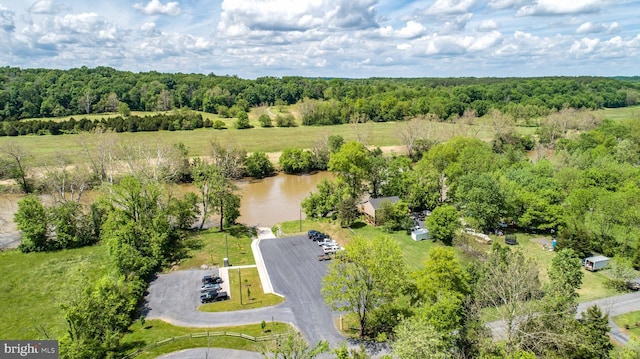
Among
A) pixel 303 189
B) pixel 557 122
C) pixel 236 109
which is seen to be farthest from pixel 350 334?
pixel 236 109

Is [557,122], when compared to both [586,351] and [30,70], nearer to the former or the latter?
[586,351]

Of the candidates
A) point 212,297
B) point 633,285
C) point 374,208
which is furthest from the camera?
point 374,208

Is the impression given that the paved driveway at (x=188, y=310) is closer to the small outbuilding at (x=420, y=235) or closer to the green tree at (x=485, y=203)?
the small outbuilding at (x=420, y=235)

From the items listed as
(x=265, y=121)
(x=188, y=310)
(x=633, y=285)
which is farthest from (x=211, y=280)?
(x=265, y=121)

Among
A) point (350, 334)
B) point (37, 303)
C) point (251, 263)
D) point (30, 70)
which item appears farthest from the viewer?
point (30, 70)

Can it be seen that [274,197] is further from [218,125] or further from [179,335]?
[218,125]

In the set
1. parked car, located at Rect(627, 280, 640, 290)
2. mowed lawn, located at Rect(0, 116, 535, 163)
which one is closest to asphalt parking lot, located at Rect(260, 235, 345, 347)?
parked car, located at Rect(627, 280, 640, 290)
